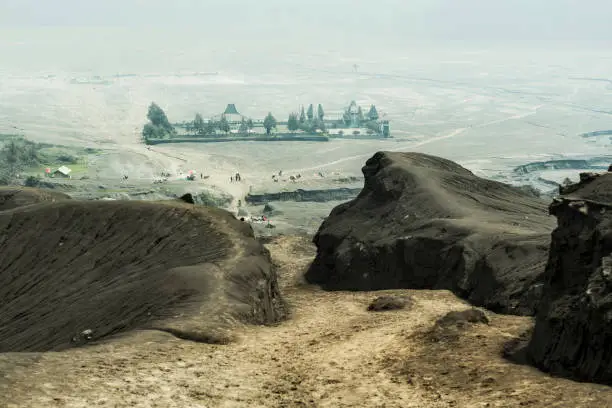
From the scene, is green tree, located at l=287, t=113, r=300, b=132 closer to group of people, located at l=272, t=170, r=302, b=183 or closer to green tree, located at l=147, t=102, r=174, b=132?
green tree, located at l=147, t=102, r=174, b=132

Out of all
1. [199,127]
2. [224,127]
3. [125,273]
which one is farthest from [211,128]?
[125,273]

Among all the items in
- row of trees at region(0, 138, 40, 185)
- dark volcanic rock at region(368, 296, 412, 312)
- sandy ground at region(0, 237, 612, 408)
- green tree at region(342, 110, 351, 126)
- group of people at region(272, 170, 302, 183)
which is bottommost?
group of people at region(272, 170, 302, 183)

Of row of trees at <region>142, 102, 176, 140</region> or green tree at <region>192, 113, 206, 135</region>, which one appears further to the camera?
green tree at <region>192, 113, 206, 135</region>

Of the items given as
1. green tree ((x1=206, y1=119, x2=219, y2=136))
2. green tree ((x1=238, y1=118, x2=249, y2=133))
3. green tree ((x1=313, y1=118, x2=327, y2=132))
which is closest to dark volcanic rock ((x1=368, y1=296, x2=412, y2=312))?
green tree ((x1=206, y1=119, x2=219, y2=136))

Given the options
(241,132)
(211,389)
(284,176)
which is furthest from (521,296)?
(241,132)

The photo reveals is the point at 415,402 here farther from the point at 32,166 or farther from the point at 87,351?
the point at 32,166
